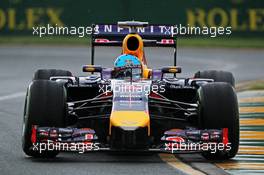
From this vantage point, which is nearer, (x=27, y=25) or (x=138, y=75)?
(x=138, y=75)

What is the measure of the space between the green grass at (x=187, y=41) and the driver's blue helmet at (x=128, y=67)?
22418mm

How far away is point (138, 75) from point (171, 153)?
1.45m

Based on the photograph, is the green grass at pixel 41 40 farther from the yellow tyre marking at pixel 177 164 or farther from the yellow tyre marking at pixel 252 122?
the yellow tyre marking at pixel 177 164

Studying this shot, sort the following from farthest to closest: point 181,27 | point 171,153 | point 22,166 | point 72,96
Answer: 1. point 181,27
2. point 72,96
3. point 171,153
4. point 22,166

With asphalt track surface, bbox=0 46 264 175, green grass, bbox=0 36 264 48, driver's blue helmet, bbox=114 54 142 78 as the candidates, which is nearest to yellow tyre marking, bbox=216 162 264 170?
asphalt track surface, bbox=0 46 264 175

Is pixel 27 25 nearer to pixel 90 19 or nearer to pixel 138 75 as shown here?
pixel 90 19

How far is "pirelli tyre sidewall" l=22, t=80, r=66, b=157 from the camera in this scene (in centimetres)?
1355

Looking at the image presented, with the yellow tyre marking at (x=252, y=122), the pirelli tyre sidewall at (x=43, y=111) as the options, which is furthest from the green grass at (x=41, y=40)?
the pirelli tyre sidewall at (x=43, y=111)

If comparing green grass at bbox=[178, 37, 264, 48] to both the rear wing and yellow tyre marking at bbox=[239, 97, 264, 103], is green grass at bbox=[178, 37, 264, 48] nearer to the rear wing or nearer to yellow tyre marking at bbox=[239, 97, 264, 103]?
yellow tyre marking at bbox=[239, 97, 264, 103]

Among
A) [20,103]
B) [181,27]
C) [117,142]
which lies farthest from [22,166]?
[181,27]

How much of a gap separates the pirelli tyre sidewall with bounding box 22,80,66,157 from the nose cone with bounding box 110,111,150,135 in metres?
0.65

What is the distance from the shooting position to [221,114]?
13695mm

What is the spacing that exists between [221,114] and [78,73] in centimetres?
1533

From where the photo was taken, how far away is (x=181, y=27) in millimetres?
36688
